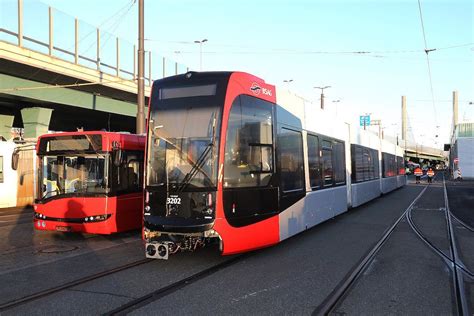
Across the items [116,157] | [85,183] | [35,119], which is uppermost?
[35,119]

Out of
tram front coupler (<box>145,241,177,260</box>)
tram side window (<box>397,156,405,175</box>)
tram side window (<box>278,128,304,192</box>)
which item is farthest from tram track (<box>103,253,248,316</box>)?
tram side window (<box>397,156,405,175</box>)

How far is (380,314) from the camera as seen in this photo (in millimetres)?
5227

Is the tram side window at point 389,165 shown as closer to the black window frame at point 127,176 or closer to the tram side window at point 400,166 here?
the tram side window at point 400,166

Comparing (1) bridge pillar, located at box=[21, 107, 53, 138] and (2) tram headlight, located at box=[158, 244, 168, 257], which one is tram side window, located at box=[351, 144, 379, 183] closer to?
(2) tram headlight, located at box=[158, 244, 168, 257]

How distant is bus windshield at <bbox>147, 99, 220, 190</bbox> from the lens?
24.3ft

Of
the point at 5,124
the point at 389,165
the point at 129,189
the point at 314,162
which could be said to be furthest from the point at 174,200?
the point at 5,124

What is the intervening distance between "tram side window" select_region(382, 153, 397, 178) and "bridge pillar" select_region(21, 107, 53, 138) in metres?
18.3

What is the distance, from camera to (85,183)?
10.6m

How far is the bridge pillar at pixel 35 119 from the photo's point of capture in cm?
2370

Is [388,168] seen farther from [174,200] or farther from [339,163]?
[174,200]

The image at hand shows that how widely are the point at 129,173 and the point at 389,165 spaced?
64.8 feet

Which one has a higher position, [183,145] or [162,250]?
[183,145]

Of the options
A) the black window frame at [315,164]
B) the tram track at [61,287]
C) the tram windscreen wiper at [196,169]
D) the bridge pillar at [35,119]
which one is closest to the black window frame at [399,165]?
the black window frame at [315,164]

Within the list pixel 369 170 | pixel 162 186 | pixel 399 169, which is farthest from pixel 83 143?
pixel 399 169
